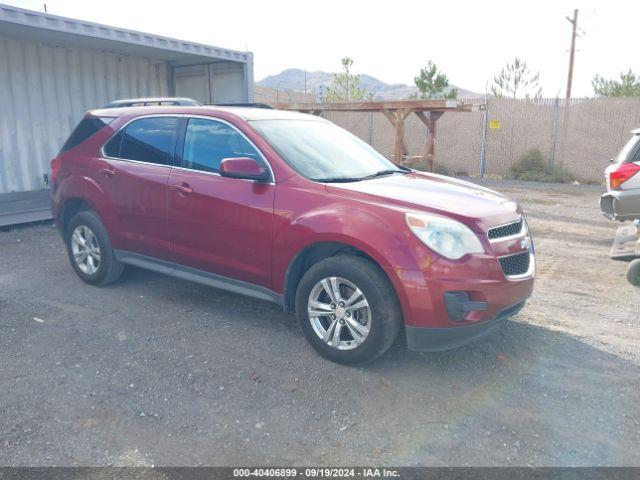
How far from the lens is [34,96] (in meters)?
9.42

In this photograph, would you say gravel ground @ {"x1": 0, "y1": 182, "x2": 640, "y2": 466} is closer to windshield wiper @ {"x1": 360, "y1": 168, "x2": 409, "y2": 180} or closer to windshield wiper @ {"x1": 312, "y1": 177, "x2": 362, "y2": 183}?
windshield wiper @ {"x1": 312, "y1": 177, "x2": 362, "y2": 183}

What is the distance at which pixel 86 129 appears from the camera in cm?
579

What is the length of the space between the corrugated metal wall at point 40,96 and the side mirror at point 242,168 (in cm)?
655

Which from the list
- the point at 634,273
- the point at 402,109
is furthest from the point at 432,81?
the point at 634,273

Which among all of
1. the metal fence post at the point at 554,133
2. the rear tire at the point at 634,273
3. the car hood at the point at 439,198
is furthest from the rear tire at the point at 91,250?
the metal fence post at the point at 554,133

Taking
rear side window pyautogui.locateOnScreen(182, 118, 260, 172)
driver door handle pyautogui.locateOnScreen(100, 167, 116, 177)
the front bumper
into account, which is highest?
rear side window pyautogui.locateOnScreen(182, 118, 260, 172)

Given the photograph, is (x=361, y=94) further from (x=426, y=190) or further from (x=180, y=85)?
(x=426, y=190)

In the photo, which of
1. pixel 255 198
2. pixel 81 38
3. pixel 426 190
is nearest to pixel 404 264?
pixel 426 190

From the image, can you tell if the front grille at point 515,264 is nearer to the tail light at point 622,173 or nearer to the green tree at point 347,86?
the tail light at point 622,173

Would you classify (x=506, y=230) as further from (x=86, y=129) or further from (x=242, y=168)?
(x=86, y=129)

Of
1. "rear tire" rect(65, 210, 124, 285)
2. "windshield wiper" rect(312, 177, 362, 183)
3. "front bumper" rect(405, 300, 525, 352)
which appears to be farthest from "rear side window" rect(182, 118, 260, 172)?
"front bumper" rect(405, 300, 525, 352)

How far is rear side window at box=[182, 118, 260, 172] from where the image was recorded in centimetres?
456

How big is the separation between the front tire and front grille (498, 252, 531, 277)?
791 millimetres

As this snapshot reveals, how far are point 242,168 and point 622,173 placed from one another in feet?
18.1
